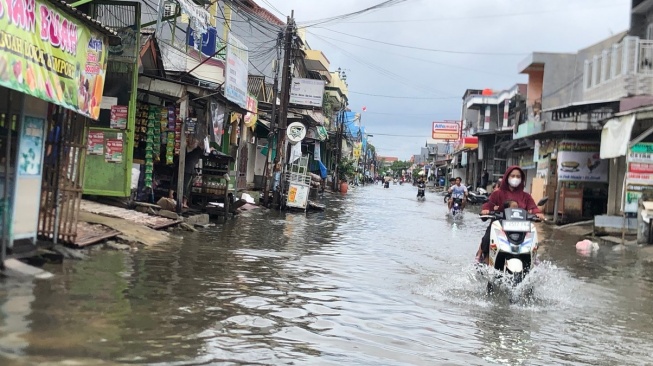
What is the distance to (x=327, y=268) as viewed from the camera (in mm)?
10172

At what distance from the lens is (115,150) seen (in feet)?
40.1

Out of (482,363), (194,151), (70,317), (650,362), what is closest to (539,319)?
(650,362)

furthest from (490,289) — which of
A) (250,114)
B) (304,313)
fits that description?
(250,114)

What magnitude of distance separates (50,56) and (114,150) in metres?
5.45

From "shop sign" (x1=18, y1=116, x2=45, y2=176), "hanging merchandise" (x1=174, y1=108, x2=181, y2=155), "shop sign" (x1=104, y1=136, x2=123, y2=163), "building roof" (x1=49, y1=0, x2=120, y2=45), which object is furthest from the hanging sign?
"shop sign" (x1=18, y1=116, x2=45, y2=176)

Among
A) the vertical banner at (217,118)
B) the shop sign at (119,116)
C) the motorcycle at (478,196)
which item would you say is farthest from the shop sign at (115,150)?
the motorcycle at (478,196)

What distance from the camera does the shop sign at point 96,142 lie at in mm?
12250

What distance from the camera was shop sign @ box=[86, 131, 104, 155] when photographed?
12.2 metres

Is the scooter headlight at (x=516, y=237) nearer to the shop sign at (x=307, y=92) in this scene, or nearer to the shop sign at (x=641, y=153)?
the shop sign at (x=641, y=153)

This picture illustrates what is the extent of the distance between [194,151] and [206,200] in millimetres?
1626

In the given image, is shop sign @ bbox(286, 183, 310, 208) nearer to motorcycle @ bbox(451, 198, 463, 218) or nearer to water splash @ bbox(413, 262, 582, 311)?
motorcycle @ bbox(451, 198, 463, 218)

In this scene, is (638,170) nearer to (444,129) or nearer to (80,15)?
(80,15)

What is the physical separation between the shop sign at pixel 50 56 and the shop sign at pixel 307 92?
902 inches

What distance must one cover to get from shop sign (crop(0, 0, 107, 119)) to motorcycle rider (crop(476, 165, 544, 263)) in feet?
18.5
